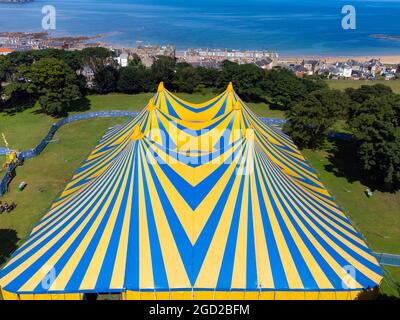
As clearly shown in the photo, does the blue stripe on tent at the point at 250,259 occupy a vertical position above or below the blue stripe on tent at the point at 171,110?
below

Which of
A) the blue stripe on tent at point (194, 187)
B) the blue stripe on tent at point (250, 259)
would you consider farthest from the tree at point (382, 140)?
the blue stripe on tent at point (250, 259)

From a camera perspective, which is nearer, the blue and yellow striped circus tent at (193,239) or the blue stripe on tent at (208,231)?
the blue and yellow striped circus tent at (193,239)

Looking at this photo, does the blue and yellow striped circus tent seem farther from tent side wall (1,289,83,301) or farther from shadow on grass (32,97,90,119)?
shadow on grass (32,97,90,119)

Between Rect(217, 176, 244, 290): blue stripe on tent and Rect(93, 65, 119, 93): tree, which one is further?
Rect(93, 65, 119, 93): tree

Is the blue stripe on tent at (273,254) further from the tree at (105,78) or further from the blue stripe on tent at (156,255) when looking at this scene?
the tree at (105,78)

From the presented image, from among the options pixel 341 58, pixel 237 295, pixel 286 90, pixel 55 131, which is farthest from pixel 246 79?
pixel 341 58

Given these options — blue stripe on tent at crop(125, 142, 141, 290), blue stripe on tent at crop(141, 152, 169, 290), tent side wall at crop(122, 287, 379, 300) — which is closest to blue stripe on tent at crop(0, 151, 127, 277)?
blue stripe on tent at crop(125, 142, 141, 290)
